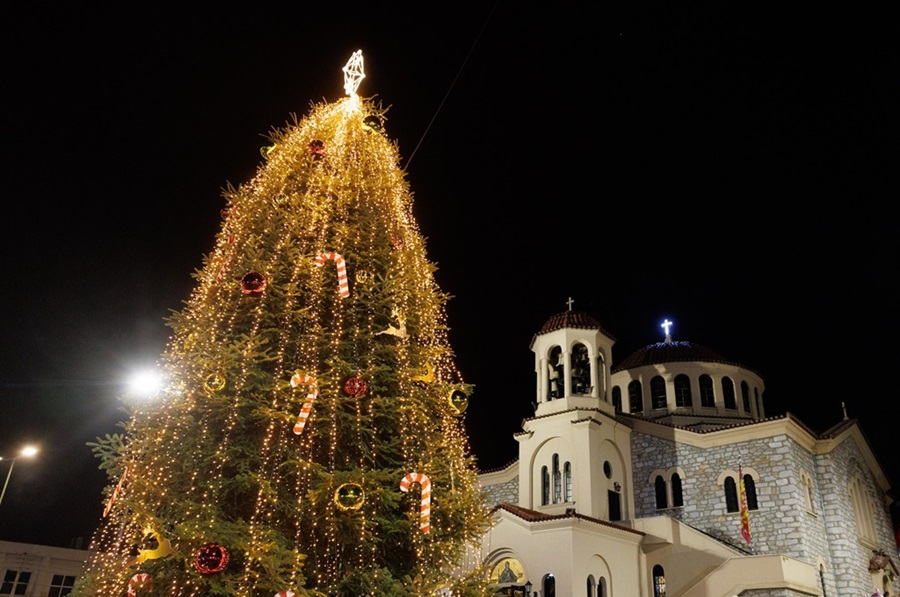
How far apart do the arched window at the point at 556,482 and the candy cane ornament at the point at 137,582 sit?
46.7ft

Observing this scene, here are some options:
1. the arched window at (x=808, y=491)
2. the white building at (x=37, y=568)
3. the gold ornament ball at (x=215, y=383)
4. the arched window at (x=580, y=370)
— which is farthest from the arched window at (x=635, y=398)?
the white building at (x=37, y=568)

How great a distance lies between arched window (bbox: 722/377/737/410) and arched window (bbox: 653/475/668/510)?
5.62 m

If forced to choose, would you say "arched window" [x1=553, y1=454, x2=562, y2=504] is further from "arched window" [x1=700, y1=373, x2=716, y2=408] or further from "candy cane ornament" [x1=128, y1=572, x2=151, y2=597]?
"candy cane ornament" [x1=128, y1=572, x2=151, y2=597]

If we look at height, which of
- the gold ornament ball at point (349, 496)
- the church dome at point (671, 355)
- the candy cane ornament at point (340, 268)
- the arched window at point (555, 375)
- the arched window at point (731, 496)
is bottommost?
the gold ornament ball at point (349, 496)

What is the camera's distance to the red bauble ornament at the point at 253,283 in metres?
7.15

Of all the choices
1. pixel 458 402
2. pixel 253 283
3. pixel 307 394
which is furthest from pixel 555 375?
pixel 253 283

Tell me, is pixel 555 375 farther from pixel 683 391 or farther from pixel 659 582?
pixel 683 391

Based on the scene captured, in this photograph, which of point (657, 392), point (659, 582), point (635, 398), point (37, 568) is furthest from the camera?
point (635, 398)

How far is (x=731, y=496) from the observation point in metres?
18.5

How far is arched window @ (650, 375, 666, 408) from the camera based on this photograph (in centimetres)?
2420

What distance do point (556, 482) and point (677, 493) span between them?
12.2 feet

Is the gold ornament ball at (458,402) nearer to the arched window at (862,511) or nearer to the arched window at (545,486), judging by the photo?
the arched window at (545,486)

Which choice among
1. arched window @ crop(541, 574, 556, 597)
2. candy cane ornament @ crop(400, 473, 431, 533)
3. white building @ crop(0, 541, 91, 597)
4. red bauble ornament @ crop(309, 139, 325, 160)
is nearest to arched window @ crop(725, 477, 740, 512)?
arched window @ crop(541, 574, 556, 597)

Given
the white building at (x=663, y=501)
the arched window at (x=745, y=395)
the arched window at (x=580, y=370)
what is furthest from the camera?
the arched window at (x=745, y=395)
